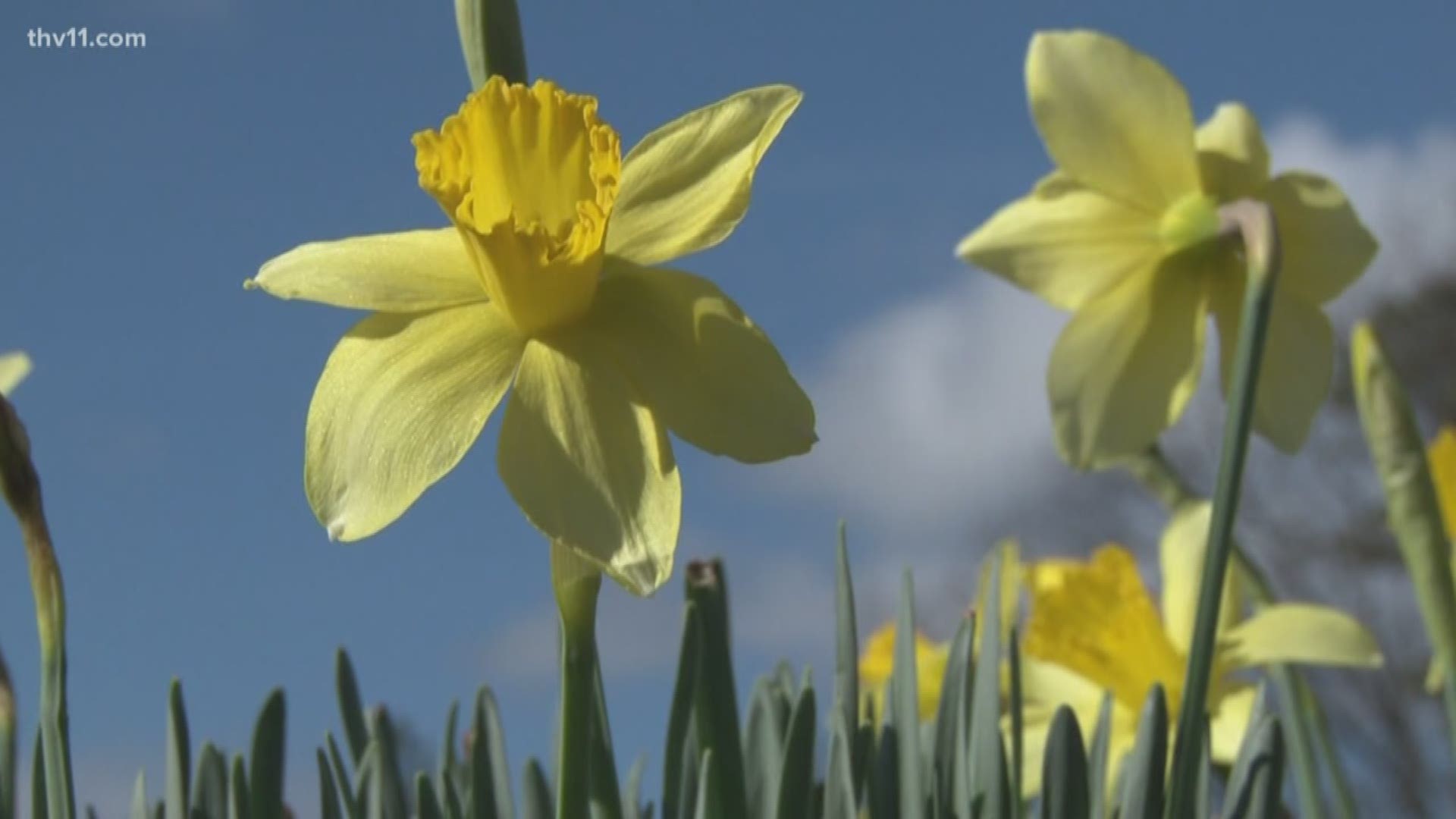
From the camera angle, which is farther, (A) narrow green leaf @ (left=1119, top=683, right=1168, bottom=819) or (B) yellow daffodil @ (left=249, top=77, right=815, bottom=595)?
(A) narrow green leaf @ (left=1119, top=683, right=1168, bottom=819)

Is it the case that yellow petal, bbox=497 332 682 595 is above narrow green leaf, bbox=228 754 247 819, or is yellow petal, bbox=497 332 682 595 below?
above

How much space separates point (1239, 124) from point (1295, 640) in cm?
55

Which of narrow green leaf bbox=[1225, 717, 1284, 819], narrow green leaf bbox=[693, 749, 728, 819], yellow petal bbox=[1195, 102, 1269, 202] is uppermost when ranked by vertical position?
yellow petal bbox=[1195, 102, 1269, 202]

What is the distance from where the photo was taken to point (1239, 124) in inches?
53.9

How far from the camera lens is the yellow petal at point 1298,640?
159 cm

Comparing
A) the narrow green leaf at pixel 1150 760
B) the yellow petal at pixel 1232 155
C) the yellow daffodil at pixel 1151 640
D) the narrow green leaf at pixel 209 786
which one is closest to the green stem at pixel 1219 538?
the narrow green leaf at pixel 1150 760

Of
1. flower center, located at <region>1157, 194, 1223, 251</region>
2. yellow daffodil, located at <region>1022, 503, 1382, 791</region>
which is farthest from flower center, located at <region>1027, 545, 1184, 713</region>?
flower center, located at <region>1157, 194, 1223, 251</region>

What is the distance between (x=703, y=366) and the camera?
0.77 meters

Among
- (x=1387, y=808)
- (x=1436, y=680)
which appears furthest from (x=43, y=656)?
(x=1387, y=808)

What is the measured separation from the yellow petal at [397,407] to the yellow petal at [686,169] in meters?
0.08

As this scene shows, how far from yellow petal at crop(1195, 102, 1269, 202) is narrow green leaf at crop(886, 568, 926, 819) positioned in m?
0.46

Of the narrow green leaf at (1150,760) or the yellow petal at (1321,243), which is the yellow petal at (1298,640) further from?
the narrow green leaf at (1150,760)

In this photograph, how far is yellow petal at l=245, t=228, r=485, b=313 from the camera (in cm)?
78

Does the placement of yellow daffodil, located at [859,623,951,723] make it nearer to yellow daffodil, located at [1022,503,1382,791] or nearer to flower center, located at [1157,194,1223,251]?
yellow daffodil, located at [1022,503,1382,791]
